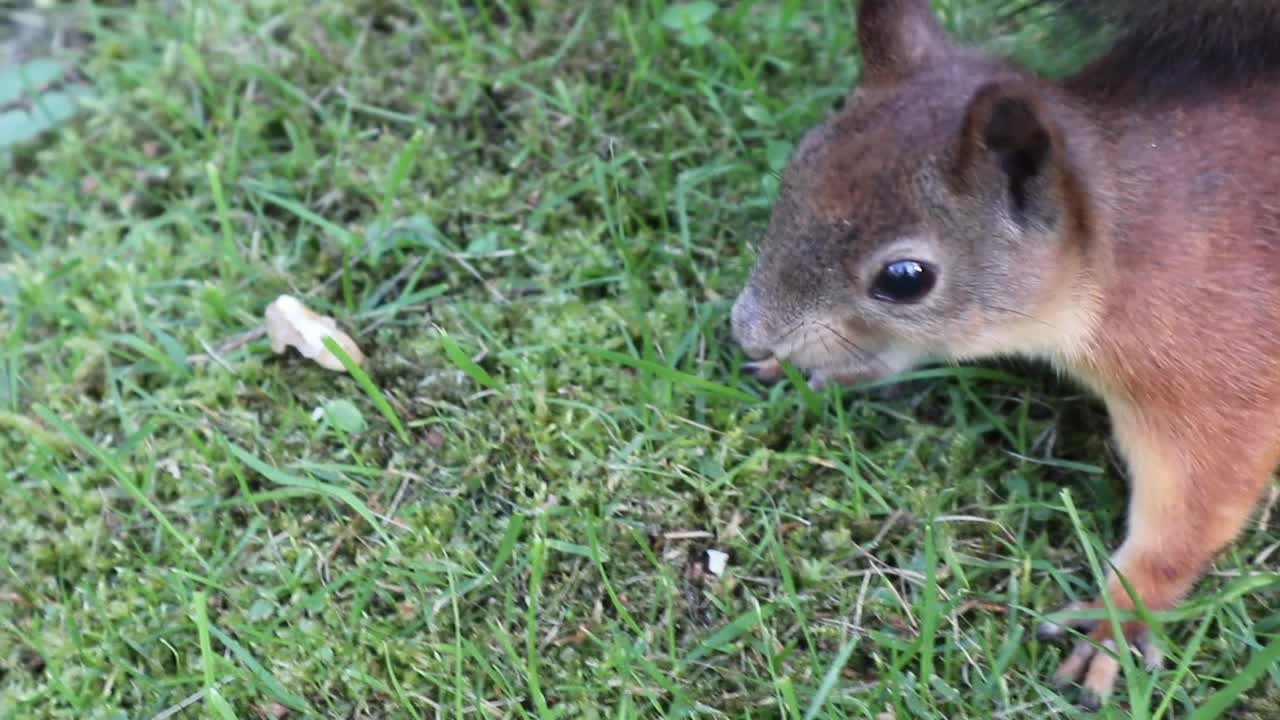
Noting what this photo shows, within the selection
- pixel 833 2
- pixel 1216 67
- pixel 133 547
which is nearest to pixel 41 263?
pixel 133 547

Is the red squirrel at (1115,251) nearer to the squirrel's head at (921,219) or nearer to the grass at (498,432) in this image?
the squirrel's head at (921,219)

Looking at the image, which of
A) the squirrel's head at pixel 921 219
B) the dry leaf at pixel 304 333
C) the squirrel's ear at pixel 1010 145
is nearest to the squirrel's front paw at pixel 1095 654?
the squirrel's head at pixel 921 219

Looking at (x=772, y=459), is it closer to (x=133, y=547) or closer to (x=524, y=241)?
(x=524, y=241)

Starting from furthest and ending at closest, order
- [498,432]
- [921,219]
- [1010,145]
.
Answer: [498,432] < [921,219] < [1010,145]

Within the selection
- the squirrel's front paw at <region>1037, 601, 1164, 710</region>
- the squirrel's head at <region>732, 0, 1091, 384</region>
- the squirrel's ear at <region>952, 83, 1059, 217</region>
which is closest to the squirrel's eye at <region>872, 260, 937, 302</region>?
the squirrel's head at <region>732, 0, 1091, 384</region>

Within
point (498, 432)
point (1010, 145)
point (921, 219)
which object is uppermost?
point (1010, 145)

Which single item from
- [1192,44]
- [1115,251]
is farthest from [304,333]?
[1192,44]

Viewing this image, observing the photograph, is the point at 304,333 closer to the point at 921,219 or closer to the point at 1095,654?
the point at 921,219

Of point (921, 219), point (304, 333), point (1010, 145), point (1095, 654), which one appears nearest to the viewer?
point (1010, 145)
